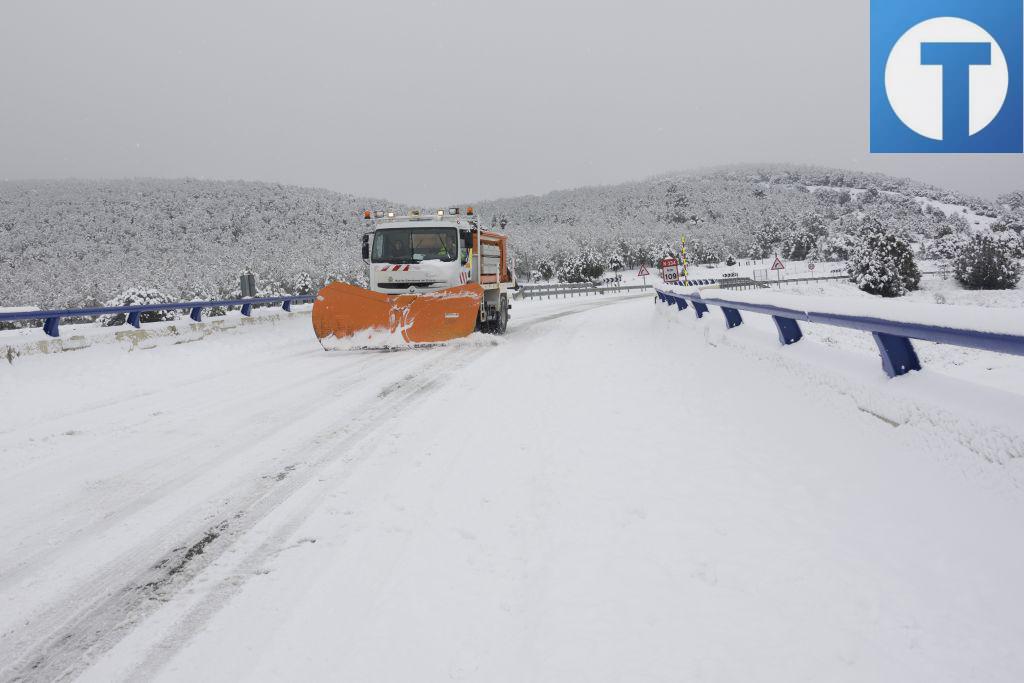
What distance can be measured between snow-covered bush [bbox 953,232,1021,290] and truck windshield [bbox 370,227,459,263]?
214 ft

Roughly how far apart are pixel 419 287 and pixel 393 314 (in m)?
1.16

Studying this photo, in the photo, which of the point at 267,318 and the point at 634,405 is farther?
the point at 267,318

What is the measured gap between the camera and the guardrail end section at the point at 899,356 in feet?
13.4

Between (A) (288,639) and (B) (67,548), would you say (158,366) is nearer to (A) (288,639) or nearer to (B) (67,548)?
(B) (67,548)

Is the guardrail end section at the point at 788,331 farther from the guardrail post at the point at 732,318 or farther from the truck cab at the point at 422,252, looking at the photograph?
the truck cab at the point at 422,252

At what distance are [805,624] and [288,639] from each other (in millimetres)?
1874

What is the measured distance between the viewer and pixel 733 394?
6012mm

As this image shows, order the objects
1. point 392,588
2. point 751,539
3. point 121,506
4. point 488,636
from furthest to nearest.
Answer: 1. point 121,506
2. point 751,539
3. point 392,588
4. point 488,636

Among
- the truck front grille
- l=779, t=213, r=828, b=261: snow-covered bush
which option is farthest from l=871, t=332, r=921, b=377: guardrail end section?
l=779, t=213, r=828, b=261: snow-covered bush

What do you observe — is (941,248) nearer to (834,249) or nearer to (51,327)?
(834,249)

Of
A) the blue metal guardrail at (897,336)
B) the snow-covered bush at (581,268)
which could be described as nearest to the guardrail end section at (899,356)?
the blue metal guardrail at (897,336)

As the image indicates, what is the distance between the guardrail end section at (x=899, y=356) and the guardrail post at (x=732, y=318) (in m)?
4.92

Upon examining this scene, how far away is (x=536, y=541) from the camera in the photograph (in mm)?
2834

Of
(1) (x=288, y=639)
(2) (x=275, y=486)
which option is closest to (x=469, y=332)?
(2) (x=275, y=486)
